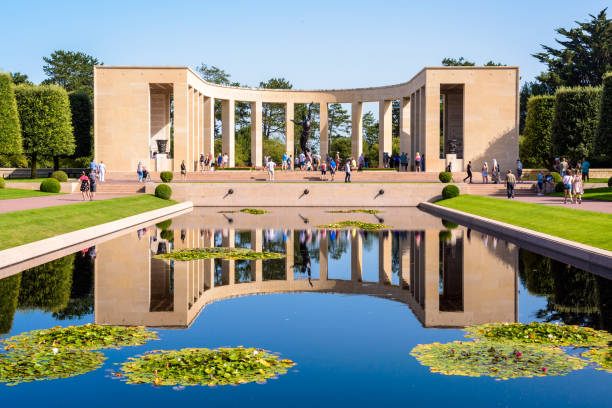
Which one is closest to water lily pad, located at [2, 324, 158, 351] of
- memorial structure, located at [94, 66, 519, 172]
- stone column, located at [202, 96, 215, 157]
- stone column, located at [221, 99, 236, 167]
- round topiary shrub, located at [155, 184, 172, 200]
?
round topiary shrub, located at [155, 184, 172, 200]

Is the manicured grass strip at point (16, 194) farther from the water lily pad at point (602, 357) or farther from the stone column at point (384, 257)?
the water lily pad at point (602, 357)

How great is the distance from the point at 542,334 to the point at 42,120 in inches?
2160

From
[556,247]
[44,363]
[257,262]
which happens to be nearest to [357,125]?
[556,247]

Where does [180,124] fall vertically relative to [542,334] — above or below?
above

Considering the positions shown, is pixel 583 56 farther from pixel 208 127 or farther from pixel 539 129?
pixel 208 127

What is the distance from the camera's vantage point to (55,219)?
2073cm

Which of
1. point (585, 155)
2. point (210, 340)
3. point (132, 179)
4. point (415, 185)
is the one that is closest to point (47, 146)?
point (132, 179)

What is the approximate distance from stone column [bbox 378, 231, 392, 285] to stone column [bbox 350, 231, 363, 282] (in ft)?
1.41

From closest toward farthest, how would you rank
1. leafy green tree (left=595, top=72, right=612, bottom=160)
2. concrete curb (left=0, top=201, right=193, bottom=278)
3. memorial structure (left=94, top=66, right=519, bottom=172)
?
concrete curb (left=0, top=201, right=193, bottom=278) < leafy green tree (left=595, top=72, right=612, bottom=160) < memorial structure (left=94, top=66, right=519, bottom=172)

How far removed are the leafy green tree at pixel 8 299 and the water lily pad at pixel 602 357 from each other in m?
7.02

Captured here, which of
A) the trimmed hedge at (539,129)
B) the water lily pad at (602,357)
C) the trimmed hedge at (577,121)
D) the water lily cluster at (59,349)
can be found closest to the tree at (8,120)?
the trimmed hedge at (577,121)

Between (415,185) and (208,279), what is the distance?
91.3 feet

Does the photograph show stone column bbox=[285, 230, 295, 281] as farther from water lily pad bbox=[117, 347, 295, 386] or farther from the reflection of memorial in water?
water lily pad bbox=[117, 347, 295, 386]

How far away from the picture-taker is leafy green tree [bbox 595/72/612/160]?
4412 centimetres
